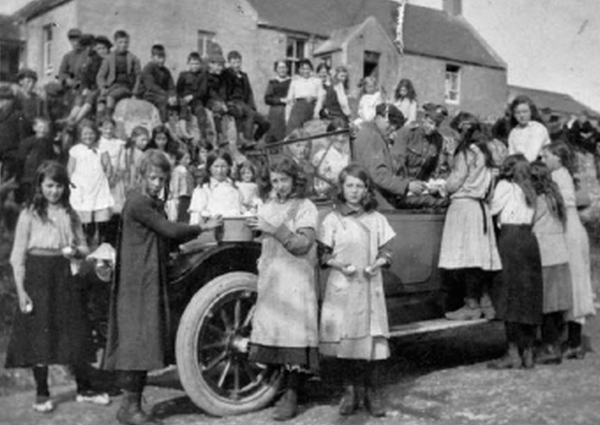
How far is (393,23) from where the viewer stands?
29.7 metres

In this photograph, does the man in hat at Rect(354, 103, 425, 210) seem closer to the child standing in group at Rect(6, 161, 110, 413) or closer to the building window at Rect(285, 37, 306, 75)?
the child standing in group at Rect(6, 161, 110, 413)

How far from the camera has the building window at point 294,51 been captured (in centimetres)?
2505

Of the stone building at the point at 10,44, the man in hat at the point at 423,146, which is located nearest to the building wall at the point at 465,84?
the stone building at the point at 10,44

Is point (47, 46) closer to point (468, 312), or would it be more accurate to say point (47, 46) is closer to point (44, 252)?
point (44, 252)

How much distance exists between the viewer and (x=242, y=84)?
12219mm

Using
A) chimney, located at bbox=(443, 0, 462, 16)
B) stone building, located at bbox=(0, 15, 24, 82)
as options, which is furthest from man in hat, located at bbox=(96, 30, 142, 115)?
chimney, located at bbox=(443, 0, 462, 16)

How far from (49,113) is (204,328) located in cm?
666

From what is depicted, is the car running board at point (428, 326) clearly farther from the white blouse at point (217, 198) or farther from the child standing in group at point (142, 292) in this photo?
the white blouse at point (217, 198)

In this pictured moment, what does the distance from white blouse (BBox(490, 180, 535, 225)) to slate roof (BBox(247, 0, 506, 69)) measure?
63.0ft

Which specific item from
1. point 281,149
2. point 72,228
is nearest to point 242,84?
point 281,149

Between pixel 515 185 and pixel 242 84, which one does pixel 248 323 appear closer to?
pixel 515 185

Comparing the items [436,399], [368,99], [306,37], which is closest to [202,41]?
[306,37]

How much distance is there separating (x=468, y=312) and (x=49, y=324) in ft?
9.74

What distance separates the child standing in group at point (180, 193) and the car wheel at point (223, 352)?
4094 mm
